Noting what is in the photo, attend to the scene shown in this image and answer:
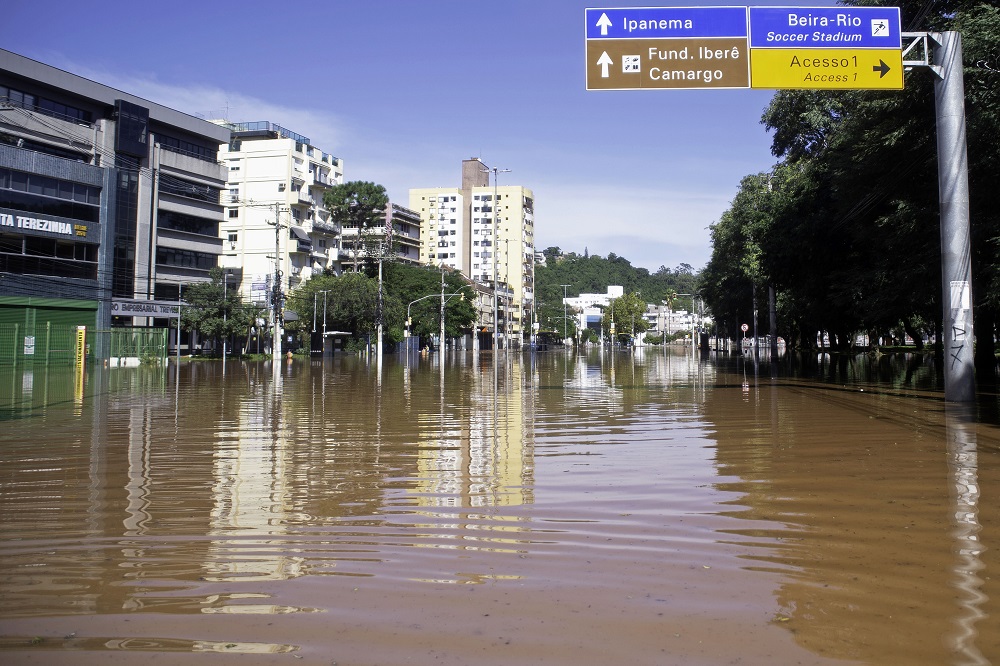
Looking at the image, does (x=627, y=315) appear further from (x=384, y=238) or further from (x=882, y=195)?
(x=882, y=195)

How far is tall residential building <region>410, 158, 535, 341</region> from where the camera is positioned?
483 feet

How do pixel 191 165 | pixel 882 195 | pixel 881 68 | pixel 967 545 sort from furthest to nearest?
pixel 191 165, pixel 882 195, pixel 881 68, pixel 967 545

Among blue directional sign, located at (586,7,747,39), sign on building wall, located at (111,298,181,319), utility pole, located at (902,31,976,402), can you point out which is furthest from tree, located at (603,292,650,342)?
blue directional sign, located at (586,7,747,39)

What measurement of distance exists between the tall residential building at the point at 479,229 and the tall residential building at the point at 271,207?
57979 millimetres

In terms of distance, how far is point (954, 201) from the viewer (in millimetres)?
16984

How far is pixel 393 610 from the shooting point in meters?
4.43

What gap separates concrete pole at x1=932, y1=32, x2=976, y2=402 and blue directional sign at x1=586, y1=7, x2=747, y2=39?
5.04 meters

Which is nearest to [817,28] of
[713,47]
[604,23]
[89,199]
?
[713,47]

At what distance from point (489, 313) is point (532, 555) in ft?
445

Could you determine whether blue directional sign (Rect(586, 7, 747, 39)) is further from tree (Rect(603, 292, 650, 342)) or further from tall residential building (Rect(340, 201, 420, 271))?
tree (Rect(603, 292, 650, 342))

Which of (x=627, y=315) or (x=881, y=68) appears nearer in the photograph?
(x=881, y=68)

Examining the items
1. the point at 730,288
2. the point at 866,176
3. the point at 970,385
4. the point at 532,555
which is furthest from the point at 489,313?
the point at 532,555

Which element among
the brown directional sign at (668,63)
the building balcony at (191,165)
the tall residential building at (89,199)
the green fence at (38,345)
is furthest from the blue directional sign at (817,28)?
the building balcony at (191,165)

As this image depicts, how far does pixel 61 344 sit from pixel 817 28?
45.5m
